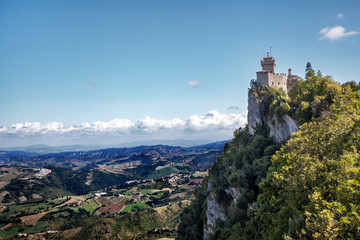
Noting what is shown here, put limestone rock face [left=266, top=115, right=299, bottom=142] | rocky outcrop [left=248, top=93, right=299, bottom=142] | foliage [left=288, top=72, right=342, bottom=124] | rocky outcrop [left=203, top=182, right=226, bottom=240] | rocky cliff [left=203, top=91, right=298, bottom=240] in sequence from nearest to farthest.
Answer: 1. foliage [left=288, top=72, right=342, bottom=124]
2. limestone rock face [left=266, top=115, right=299, bottom=142]
3. rocky outcrop [left=248, top=93, right=299, bottom=142]
4. rocky cliff [left=203, top=91, right=298, bottom=240]
5. rocky outcrop [left=203, top=182, right=226, bottom=240]

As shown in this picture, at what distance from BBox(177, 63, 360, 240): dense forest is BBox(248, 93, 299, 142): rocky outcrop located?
134 centimetres

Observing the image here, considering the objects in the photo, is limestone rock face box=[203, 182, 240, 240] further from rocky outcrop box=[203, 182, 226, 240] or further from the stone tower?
the stone tower

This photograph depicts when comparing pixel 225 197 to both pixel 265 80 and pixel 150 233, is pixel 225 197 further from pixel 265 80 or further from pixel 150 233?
pixel 150 233

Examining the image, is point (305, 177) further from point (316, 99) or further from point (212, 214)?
point (212, 214)

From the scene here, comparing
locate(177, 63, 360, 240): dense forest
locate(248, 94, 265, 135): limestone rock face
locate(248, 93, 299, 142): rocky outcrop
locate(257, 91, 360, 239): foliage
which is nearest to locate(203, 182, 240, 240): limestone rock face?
locate(177, 63, 360, 240): dense forest

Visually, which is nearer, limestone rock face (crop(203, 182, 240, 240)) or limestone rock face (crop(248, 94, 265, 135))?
limestone rock face (crop(203, 182, 240, 240))

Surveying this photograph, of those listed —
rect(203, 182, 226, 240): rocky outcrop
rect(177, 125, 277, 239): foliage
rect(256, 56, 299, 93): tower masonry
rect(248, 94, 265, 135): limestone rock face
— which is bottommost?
rect(203, 182, 226, 240): rocky outcrop

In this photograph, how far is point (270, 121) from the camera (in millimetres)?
58625

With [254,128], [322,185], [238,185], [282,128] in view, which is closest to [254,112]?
[254,128]

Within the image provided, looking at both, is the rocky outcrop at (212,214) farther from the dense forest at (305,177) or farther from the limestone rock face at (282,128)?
the limestone rock face at (282,128)

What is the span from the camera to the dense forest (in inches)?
711

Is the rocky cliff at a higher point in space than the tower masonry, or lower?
lower

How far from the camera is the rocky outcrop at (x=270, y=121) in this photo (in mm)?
48075

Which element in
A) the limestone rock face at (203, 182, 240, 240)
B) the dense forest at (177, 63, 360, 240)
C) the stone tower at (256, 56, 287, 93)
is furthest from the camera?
the stone tower at (256, 56, 287, 93)
